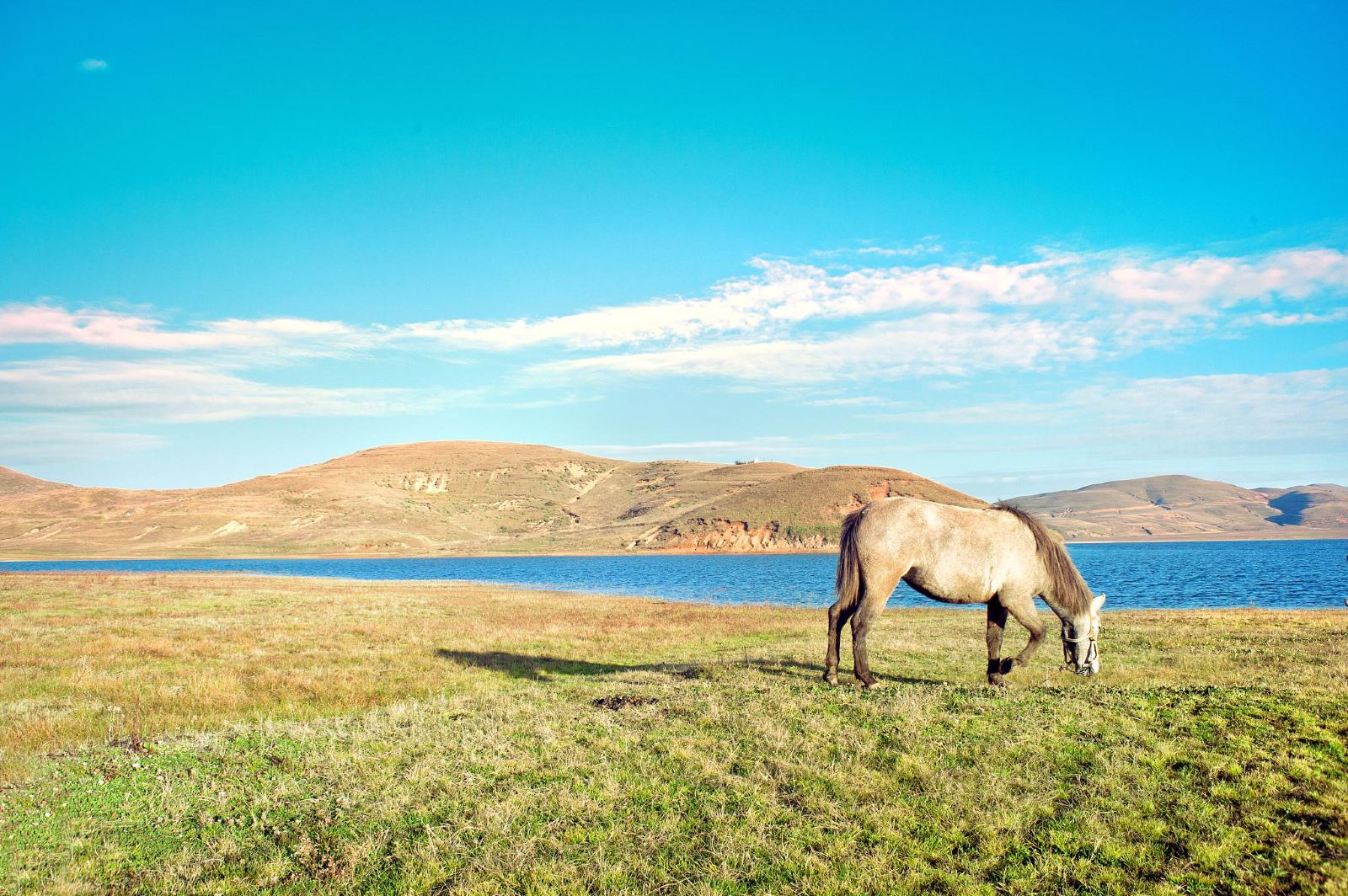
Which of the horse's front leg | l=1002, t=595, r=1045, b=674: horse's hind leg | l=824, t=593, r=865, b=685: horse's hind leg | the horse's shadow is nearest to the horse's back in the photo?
l=1002, t=595, r=1045, b=674: horse's hind leg

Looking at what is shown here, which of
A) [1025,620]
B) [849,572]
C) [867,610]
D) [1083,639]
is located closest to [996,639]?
[1025,620]

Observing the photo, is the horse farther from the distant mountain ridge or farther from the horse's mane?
the distant mountain ridge

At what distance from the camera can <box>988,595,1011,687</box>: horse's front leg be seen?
527 inches

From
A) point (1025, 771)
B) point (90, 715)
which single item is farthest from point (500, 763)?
point (90, 715)

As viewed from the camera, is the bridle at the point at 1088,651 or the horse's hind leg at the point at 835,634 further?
the bridle at the point at 1088,651

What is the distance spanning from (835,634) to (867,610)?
88 cm

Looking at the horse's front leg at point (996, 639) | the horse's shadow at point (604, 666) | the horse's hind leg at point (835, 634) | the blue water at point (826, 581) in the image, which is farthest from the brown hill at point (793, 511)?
the horse's hind leg at point (835, 634)

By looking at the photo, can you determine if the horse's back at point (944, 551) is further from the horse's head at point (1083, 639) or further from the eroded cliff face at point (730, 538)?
the eroded cliff face at point (730, 538)

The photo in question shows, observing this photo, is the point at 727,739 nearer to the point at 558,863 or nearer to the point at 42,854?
the point at 558,863

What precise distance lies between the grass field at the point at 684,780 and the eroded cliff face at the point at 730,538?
12329 cm

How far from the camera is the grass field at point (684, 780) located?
649 centimetres

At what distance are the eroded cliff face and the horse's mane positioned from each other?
413 feet

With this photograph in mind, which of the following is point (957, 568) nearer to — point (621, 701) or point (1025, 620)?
point (1025, 620)

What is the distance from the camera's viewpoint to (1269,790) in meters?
7.56
